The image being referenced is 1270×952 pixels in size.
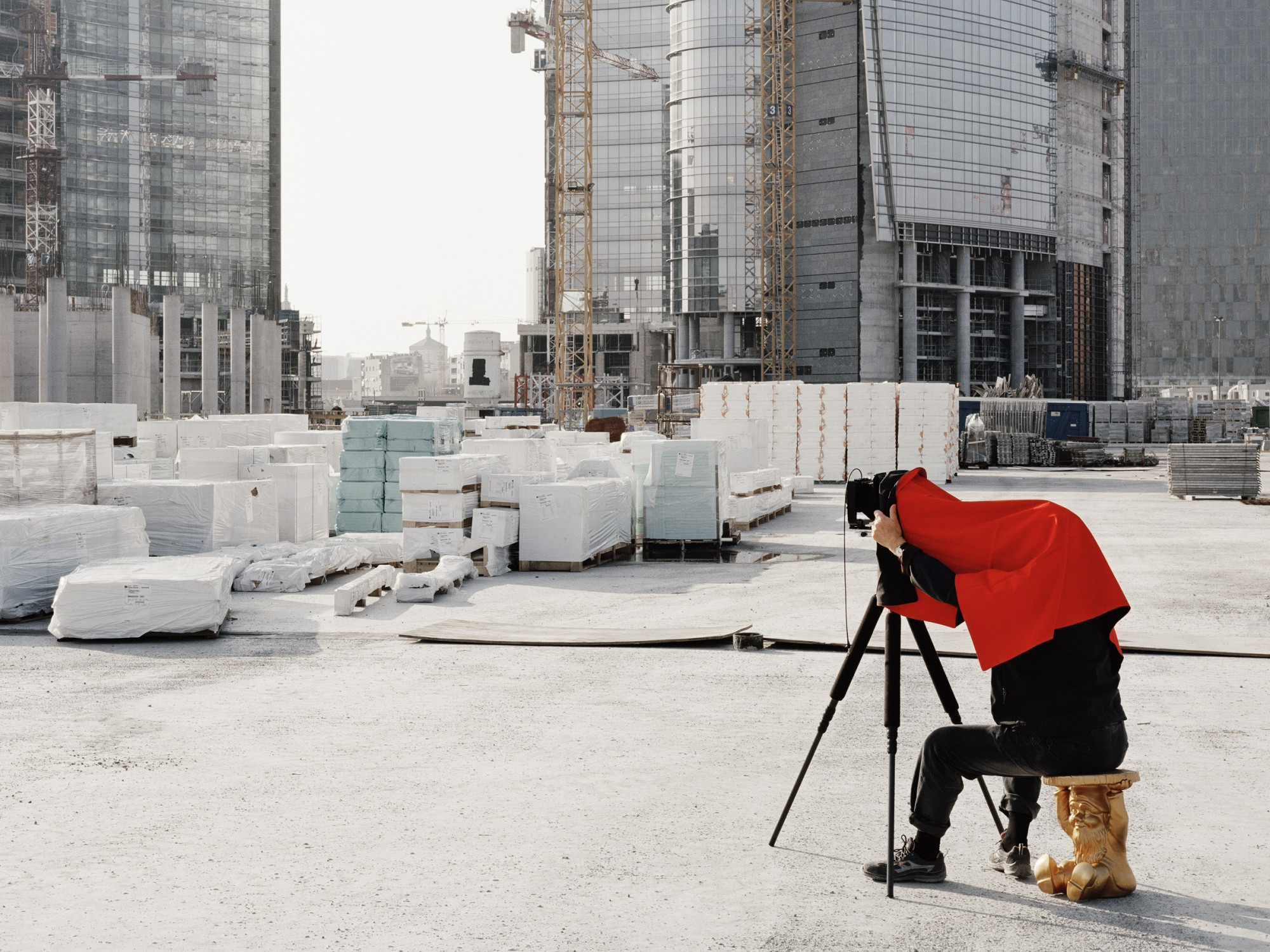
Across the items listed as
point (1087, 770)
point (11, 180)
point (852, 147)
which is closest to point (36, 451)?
point (1087, 770)

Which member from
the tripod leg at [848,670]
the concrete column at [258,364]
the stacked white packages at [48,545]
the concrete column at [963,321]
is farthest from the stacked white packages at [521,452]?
the concrete column at [963,321]

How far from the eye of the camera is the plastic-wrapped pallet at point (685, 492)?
56.3ft

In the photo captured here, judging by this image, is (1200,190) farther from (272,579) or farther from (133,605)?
(133,605)

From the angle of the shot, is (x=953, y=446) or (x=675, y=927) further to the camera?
(x=953, y=446)

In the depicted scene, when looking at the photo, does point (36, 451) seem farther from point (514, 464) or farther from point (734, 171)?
point (734, 171)

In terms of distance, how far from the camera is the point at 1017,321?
3120 inches

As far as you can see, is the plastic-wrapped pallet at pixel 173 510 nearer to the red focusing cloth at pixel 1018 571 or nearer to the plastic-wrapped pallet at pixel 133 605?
the plastic-wrapped pallet at pixel 133 605

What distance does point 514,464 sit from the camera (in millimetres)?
18172

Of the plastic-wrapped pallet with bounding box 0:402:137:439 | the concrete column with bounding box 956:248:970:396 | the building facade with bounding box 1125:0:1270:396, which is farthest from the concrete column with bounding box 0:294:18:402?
the building facade with bounding box 1125:0:1270:396

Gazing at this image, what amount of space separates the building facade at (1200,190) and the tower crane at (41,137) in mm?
97255

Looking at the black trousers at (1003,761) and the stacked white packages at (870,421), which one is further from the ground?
the stacked white packages at (870,421)

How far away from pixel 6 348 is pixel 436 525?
34.9m

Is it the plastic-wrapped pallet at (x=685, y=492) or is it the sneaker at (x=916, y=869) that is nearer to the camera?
the sneaker at (x=916, y=869)

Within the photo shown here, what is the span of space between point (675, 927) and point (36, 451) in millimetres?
11129
